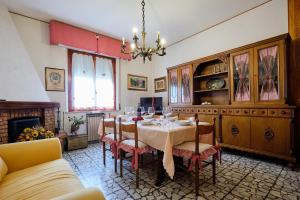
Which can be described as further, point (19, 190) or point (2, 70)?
point (2, 70)

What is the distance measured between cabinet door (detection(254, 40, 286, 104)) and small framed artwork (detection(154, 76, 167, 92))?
2.74 metres

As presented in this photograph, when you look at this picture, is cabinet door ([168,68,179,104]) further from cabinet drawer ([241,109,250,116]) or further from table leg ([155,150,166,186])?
table leg ([155,150,166,186])

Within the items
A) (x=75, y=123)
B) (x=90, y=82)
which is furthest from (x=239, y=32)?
(x=75, y=123)

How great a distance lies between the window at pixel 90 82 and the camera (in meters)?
3.93

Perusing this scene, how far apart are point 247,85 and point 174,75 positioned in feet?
6.20

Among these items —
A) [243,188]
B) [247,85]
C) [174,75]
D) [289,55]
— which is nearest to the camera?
[243,188]

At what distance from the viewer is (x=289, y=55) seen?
2.57 metres

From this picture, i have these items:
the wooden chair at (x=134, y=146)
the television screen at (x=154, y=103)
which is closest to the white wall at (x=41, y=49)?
the television screen at (x=154, y=103)

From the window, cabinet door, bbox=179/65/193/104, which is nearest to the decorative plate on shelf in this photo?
cabinet door, bbox=179/65/193/104

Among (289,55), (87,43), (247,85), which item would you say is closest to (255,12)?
(289,55)

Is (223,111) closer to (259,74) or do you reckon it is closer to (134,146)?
(259,74)

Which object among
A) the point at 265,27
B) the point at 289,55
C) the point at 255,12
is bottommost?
the point at 289,55

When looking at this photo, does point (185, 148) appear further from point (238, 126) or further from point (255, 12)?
point (255, 12)

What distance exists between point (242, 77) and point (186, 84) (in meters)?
1.34
